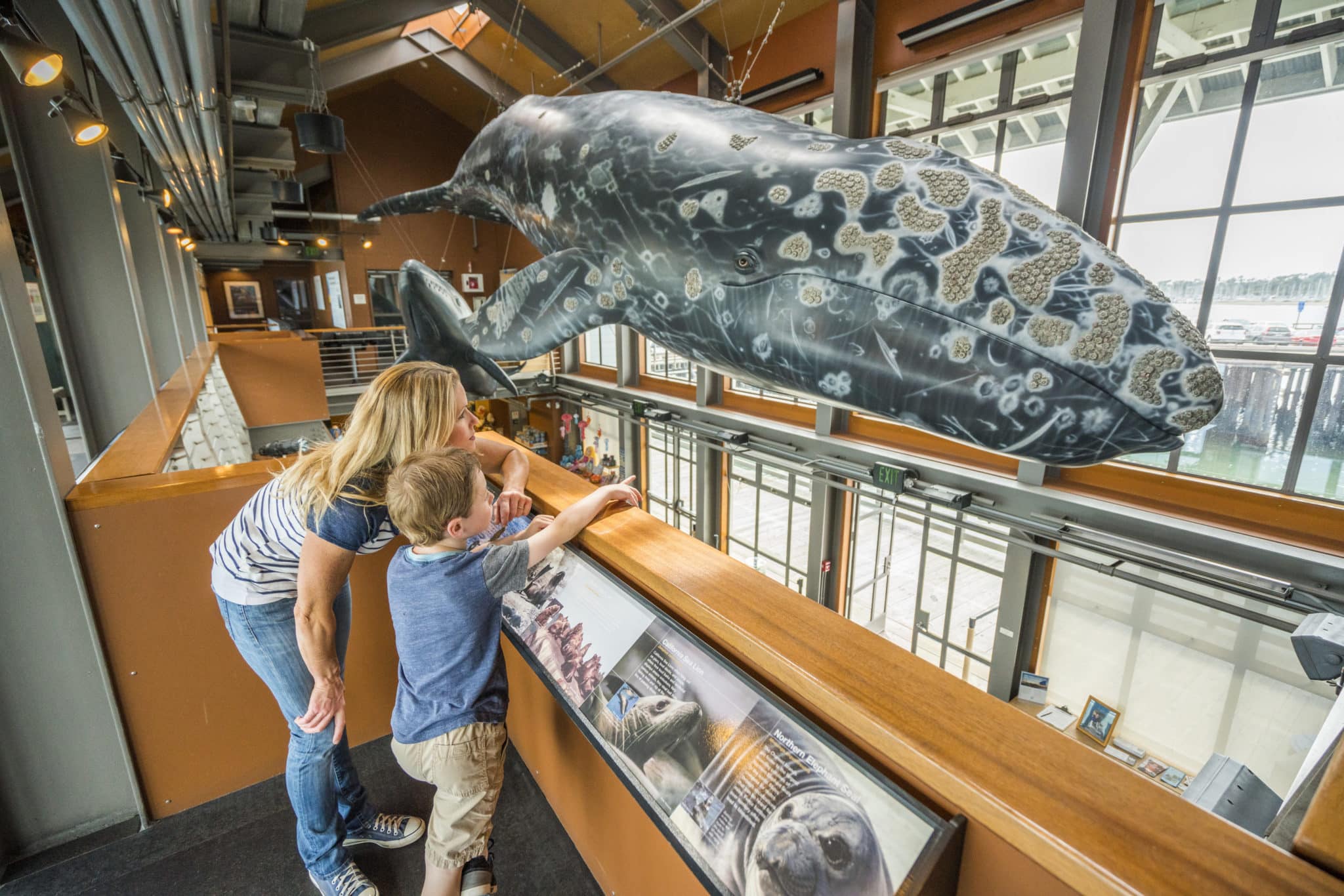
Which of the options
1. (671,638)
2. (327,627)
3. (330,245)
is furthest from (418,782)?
(330,245)

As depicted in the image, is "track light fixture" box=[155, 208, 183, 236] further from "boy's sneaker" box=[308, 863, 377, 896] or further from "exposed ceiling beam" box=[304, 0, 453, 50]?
"boy's sneaker" box=[308, 863, 377, 896]

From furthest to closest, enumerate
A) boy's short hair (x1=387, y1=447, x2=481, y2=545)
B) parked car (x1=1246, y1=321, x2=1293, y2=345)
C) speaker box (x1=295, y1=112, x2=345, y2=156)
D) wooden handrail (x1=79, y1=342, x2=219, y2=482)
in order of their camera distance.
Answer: speaker box (x1=295, y1=112, x2=345, y2=156), parked car (x1=1246, y1=321, x2=1293, y2=345), wooden handrail (x1=79, y1=342, x2=219, y2=482), boy's short hair (x1=387, y1=447, x2=481, y2=545)

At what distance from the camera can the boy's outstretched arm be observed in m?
1.57

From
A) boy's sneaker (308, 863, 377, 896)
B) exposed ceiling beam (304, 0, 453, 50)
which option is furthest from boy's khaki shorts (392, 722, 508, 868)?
exposed ceiling beam (304, 0, 453, 50)

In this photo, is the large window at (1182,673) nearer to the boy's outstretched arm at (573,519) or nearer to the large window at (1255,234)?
the large window at (1255,234)

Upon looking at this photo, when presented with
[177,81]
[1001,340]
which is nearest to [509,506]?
[1001,340]

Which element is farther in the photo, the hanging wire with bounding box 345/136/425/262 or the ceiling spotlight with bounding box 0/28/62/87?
the hanging wire with bounding box 345/136/425/262

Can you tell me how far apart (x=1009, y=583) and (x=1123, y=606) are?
3.10 feet

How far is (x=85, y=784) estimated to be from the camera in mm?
2096

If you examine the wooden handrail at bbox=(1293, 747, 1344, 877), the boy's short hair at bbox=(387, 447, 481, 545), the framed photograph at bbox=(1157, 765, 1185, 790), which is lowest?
the framed photograph at bbox=(1157, 765, 1185, 790)

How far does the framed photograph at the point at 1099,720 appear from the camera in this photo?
212 inches

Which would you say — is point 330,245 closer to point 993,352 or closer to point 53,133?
point 53,133

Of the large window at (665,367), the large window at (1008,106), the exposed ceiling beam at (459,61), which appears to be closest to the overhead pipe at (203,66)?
the large window at (1008,106)

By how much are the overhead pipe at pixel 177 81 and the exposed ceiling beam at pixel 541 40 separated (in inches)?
164
